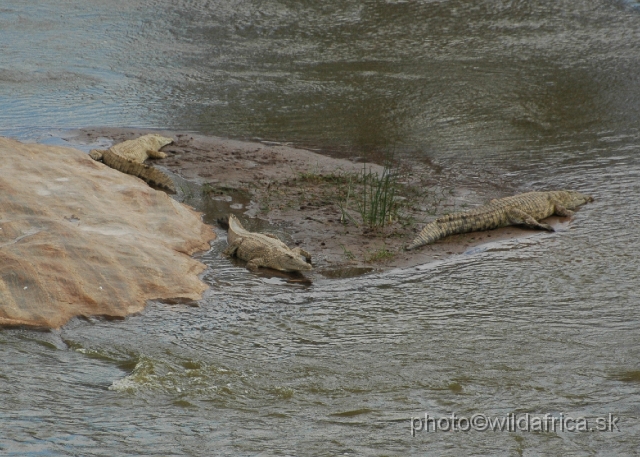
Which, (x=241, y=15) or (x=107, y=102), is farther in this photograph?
(x=241, y=15)

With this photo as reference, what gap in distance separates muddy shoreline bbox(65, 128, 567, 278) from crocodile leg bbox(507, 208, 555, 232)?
0.08m

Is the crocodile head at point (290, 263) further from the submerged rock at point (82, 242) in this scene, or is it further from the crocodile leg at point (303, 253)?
the submerged rock at point (82, 242)

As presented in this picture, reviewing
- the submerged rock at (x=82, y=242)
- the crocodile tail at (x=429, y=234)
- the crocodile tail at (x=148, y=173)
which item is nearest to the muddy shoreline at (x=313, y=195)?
the crocodile tail at (x=429, y=234)

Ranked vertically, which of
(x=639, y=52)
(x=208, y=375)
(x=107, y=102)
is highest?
(x=639, y=52)

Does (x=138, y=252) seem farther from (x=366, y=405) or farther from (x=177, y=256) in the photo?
(x=366, y=405)

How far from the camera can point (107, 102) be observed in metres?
12.5

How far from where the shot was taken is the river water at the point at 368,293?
15.1 ft

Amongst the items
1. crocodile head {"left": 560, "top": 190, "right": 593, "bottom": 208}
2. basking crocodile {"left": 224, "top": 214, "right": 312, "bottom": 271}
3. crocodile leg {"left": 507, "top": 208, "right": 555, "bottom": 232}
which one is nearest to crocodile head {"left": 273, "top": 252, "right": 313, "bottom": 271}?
basking crocodile {"left": 224, "top": 214, "right": 312, "bottom": 271}

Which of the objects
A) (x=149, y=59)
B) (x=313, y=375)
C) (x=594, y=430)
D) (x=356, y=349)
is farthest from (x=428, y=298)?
(x=149, y=59)

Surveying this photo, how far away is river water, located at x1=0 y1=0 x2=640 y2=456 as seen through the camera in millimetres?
4617

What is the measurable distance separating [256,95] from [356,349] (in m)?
7.91

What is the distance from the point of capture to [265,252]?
7133 mm

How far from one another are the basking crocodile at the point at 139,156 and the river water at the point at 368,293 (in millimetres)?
1100

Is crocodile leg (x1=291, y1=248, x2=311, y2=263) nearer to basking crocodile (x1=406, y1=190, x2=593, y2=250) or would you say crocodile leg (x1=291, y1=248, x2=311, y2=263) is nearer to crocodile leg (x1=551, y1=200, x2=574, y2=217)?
basking crocodile (x1=406, y1=190, x2=593, y2=250)
